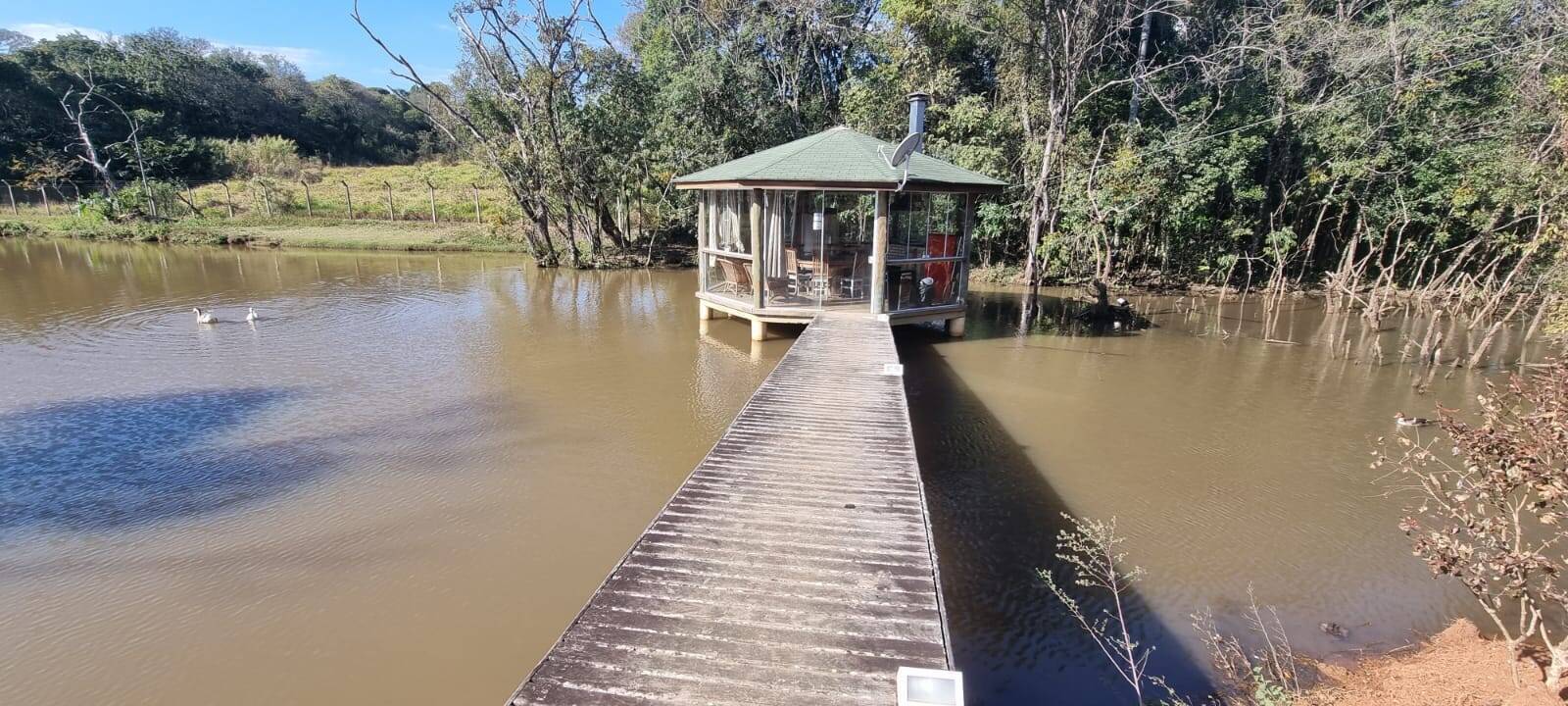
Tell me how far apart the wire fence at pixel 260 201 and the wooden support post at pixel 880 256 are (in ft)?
67.9

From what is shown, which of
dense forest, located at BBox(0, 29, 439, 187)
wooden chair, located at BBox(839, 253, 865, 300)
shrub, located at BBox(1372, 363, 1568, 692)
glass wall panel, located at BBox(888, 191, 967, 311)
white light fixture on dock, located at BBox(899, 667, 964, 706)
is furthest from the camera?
dense forest, located at BBox(0, 29, 439, 187)

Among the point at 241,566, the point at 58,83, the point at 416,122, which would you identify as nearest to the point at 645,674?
the point at 241,566

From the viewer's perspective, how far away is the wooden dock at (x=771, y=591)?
9.85 feet

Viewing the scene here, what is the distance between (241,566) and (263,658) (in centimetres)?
140

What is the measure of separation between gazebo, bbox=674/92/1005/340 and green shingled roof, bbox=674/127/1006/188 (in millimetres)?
24

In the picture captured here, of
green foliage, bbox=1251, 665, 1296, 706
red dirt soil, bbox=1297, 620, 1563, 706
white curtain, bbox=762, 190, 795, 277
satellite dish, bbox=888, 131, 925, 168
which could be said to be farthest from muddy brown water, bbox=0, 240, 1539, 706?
satellite dish, bbox=888, 131, 925, 168

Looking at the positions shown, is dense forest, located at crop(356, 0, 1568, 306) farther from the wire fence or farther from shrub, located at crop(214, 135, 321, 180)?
shrub, located at crop(214, 135, 321, 180)

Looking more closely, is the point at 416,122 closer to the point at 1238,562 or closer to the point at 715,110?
the point at 715,110

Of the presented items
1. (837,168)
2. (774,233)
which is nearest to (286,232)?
(774,233)

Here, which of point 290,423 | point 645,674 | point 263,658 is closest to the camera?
point 645,674

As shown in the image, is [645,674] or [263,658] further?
[263,658]

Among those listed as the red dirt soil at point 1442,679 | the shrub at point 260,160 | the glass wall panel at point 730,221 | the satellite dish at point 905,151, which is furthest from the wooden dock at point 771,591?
the shrub at point 260,160

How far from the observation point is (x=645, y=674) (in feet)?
9.96

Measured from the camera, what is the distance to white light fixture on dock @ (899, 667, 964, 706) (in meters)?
2.58
